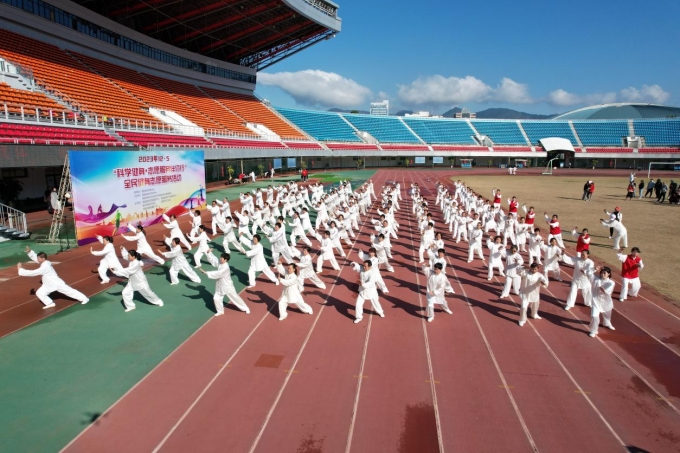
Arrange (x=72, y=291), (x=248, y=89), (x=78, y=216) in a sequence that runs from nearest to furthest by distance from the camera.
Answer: (x=72, y=291), (x=78, y=216), (x=248, y=89)

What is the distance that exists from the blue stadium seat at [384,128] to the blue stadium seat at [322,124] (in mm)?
3076

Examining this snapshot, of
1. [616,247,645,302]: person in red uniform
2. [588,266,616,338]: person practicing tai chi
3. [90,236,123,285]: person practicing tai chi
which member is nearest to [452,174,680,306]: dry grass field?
[616,247,645,302]: person in red uniform

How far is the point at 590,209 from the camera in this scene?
24500mm

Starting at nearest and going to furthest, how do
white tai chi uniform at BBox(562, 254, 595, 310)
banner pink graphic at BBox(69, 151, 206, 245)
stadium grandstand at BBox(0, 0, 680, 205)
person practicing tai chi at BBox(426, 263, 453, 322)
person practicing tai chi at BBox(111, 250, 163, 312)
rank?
person practicing tai chi at BBox(426, 263, 453, 322), person practicing tai chi at BBox(111, 250, 163, 312), white tai chi uniform at BBox(562, 254, 595, 310), banner pink graphic at BBox(69, 151, 206, 245), stadium grandstand at BBox(0, 0, 680, 205)

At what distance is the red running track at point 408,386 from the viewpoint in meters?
5.39

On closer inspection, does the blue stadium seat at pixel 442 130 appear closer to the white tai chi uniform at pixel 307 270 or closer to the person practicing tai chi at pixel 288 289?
the white tai chi uniform at pixel 307 270

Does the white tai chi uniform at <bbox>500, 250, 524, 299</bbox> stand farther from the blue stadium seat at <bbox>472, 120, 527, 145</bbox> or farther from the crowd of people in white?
the blue stadium seat at <bbox>472, 120, 527, 145</bbox>

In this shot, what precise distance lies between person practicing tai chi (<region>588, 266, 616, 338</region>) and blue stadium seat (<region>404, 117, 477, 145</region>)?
6814cm

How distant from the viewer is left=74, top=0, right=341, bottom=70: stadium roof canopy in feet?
114

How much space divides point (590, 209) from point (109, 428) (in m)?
26.6

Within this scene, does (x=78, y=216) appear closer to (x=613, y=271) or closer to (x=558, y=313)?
(x=558, y=313)

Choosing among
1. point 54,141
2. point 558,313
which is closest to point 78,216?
point 54,141

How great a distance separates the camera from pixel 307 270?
10.5 metres

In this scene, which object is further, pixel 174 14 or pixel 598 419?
pixel 174 14
